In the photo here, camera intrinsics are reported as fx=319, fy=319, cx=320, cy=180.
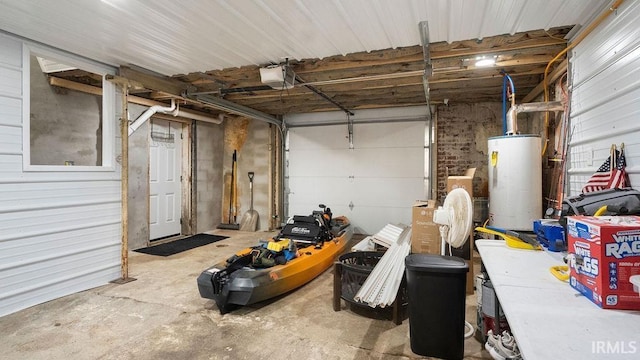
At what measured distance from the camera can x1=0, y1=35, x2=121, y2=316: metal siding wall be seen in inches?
110

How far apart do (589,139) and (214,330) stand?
10.8 feet

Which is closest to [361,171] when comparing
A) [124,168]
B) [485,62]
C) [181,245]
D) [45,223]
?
[485,62]

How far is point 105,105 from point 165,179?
252 centimetres

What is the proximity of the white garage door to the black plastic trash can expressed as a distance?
3.97m

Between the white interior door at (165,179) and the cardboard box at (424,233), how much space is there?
14.7 ft

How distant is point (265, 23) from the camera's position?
8.31 feet

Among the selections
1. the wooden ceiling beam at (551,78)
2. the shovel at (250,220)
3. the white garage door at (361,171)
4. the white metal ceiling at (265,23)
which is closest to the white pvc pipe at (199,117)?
the shovel at (250,220)

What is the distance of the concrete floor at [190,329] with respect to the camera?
7.30 ft

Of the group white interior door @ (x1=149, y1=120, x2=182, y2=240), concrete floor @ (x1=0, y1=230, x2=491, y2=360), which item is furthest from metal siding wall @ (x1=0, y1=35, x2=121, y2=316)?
white interior door @ (x1=149, y1=120, x2=182, y2=240)

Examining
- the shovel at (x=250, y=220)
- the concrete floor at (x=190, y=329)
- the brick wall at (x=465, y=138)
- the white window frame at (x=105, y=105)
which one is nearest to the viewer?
the concrete floor at (x=190, y=329)

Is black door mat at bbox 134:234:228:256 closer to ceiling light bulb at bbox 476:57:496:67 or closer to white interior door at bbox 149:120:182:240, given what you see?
white interior door at bbox 149:120:182:240

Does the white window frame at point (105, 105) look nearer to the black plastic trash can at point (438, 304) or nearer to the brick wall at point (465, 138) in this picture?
the black plastic trash can at point (438, 304)

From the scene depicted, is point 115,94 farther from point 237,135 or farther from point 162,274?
point 237,135

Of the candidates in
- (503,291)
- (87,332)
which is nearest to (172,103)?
(87,332)
